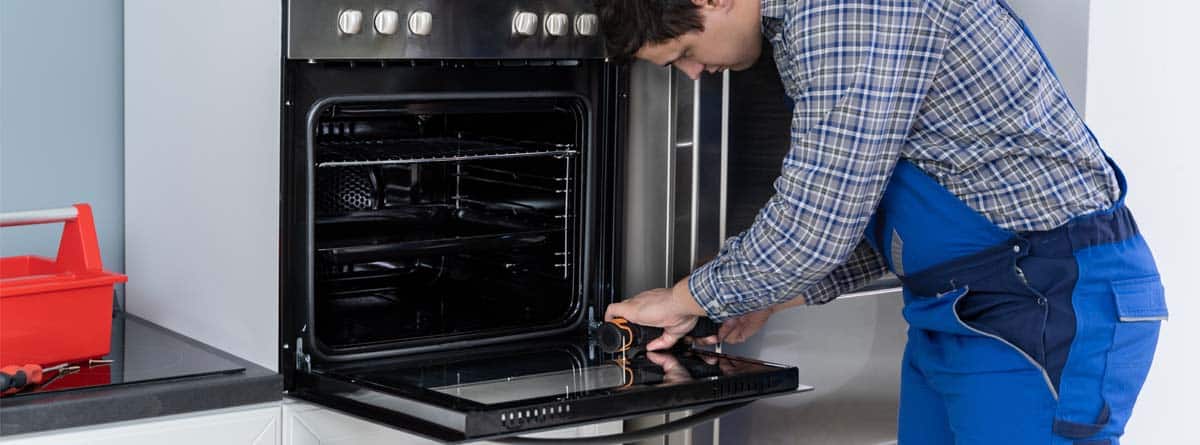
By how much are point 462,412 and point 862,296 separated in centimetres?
99

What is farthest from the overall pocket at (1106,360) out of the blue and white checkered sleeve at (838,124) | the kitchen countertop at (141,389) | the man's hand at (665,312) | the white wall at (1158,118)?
the white wall at (1158,118)

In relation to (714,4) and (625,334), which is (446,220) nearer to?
(625,334)

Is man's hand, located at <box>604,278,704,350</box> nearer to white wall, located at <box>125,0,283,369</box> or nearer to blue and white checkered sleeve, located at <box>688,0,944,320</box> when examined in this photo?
blue and white checkered sleeve, located at <box>688,0,944,320</box>

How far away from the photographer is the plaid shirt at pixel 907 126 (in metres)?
1.46

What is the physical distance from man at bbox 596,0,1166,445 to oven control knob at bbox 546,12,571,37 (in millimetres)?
195

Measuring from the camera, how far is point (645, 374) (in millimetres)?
1658

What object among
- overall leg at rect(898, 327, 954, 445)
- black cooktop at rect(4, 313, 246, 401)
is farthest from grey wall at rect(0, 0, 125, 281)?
overall leg at rect(898, 327, 954, 445)

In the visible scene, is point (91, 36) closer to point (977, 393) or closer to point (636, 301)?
point (636, 301)

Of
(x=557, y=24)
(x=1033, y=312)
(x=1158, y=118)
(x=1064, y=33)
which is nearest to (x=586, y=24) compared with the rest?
(x=557, y=24)

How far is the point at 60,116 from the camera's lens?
212 cm

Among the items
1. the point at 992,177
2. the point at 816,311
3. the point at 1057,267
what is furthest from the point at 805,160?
the point at 816,311

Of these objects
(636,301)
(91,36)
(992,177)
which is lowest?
(636,301)

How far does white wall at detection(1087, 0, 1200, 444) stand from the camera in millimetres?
2824

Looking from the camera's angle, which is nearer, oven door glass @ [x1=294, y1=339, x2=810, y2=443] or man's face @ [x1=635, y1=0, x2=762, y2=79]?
oven door glass @ [x1=294, y1=339, x2=810, y2=443]
